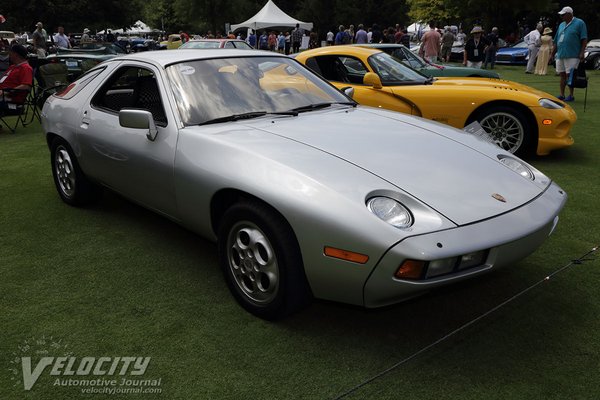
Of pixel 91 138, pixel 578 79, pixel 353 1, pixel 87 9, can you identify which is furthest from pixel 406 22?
pixel 91 138

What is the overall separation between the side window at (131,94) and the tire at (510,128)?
367cm

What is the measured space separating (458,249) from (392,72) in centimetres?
463

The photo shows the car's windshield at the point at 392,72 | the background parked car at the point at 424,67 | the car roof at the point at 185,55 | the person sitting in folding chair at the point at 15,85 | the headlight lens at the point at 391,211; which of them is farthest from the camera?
the background parked car at the point at 424,67

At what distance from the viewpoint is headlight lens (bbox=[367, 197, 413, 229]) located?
2279 millimetres

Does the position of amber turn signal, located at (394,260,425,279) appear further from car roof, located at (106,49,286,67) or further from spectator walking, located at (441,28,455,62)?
spectator walking, located at (441,28,455,62)

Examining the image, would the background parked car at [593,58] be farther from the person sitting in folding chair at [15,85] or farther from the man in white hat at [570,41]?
the person sitting in folding chair at [15,85]

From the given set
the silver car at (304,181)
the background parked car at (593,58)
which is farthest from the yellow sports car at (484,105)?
the background parked car at (593,58)

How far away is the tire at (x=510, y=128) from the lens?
19.0 ft

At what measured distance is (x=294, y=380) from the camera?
2.32 m

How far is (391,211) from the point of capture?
2.34 metres

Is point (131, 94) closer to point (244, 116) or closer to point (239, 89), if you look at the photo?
point (239, 89)

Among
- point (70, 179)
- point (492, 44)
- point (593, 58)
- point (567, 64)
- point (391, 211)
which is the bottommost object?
point (70, 179)

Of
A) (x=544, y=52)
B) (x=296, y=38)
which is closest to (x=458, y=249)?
(x=544, y=52)

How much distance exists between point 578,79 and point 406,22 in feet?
180
